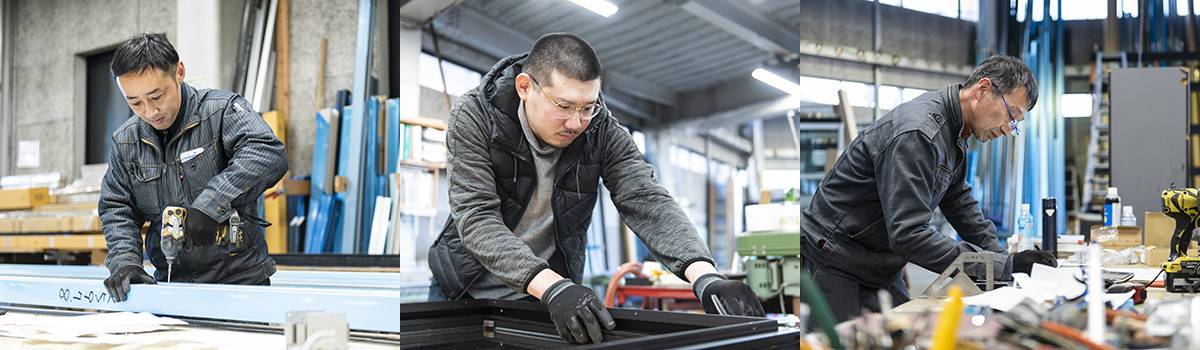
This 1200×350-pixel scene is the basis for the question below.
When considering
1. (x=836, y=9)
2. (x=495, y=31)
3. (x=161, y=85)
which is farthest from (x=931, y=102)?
(x=161, y=85)

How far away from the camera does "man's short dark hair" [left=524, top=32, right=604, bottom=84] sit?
1.60m

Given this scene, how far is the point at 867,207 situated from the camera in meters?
1.82

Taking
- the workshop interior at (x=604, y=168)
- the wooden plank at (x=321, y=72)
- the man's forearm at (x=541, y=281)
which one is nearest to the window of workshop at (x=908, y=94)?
the workshop interior at (x=604, y=168)

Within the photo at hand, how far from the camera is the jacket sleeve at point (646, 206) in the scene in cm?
163

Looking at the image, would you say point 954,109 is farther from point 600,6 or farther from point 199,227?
point 199,227

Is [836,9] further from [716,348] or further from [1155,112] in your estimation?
[1155,112]

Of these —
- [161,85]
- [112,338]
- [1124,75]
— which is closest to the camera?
[112,338]

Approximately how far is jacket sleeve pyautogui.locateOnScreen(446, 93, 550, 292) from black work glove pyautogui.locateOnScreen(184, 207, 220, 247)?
0.66 meters

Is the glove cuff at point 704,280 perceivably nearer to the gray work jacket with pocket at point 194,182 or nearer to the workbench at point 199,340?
the workbench at point 199,340

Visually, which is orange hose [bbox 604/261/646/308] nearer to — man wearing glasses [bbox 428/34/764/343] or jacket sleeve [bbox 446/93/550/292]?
man wearing glasses [bbox 428/34/764/343]

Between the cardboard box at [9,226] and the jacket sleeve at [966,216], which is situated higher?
the jacket sleeve at [966,216]

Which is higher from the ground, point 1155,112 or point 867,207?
point 1155,112

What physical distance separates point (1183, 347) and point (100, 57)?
8.13 ft

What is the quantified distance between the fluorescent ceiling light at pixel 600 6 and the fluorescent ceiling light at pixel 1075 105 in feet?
5.20
